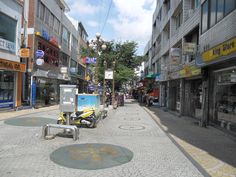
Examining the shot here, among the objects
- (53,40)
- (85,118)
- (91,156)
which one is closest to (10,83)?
(85,118)

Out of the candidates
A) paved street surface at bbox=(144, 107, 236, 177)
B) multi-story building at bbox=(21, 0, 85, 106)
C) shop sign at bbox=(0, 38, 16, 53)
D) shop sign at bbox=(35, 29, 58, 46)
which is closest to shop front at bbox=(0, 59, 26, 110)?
shop sign at bbox=(0, 38, 16, 53)

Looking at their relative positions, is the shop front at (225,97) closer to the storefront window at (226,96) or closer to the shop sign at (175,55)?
the storefront window at (226,96)

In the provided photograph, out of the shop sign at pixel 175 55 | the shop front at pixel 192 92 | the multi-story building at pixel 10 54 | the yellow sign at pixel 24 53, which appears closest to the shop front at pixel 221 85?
the shop front at pixel 192 92

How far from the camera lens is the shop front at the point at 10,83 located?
61.7 feet

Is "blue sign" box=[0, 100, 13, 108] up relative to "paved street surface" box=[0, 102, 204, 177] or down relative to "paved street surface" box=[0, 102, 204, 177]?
up

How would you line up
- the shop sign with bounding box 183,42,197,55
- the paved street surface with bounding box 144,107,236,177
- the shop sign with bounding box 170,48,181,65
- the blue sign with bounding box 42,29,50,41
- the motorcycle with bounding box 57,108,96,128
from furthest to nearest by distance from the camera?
the blue sign with bounding box 42,29,50,41 < the shop sign with bounding box 170,48,181,65 < the shop sign with bounding box 183,42,197,55 < the motorcycle with bounding box 57,108,96,128 < the paved street surface with bounding box 144,107,236,177

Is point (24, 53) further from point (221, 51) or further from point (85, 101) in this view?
point (221, 51)

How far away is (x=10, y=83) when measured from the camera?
20.1 m

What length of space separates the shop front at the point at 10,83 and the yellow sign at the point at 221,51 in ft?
41.2

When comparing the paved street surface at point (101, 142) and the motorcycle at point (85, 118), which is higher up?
the motorcycle at point (85, 118)

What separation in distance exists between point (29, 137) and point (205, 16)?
1011 centimetres

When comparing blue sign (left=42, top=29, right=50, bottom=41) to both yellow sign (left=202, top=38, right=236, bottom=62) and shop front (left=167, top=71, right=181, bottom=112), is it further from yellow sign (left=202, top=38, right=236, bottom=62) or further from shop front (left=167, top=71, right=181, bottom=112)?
yellow sign (left=202, top=38, right=236, bottom=62)

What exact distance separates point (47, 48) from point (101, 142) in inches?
845

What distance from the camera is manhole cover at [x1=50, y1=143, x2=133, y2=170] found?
21.5ft
